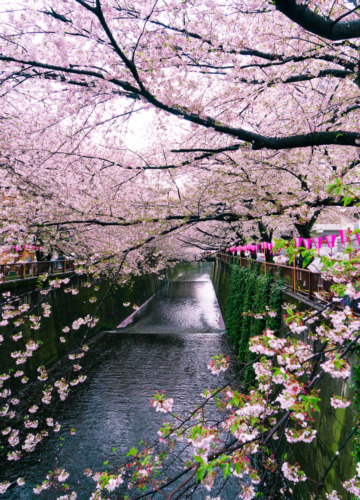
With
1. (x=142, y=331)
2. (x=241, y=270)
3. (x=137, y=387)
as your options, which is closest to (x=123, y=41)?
(x=137, y=387)

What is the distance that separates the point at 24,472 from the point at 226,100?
1097 centimetres

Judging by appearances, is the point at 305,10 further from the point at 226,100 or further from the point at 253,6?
the point at 226,100

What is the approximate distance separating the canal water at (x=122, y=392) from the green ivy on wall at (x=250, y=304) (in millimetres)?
1562

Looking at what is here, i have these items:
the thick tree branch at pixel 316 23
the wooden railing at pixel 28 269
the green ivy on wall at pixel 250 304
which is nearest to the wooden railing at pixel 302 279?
the green ivy on wall at pixel 250 304

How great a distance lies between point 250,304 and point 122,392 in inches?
280

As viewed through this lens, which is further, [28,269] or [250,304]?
[250,304]

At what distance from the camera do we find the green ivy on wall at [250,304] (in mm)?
10907

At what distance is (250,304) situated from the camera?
15.9 m

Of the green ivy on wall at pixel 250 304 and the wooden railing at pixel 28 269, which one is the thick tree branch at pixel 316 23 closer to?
the green ivy on wall at pixel 250 304

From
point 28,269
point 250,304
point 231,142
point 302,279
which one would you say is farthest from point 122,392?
point 231,142

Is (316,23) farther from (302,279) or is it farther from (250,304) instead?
(250,304)

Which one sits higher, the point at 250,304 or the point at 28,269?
the point at 28,269

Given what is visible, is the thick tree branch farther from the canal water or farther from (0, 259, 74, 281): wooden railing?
(0, 259, 74, 281): wooden railing

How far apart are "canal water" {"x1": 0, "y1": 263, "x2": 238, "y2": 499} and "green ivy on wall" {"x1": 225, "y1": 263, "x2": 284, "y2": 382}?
156cm
